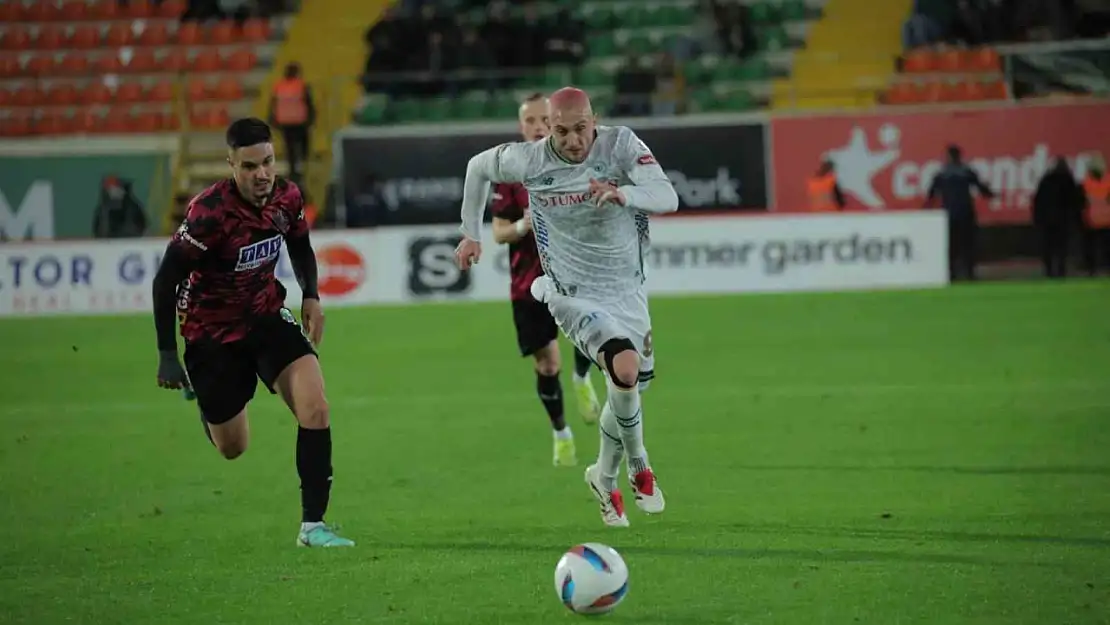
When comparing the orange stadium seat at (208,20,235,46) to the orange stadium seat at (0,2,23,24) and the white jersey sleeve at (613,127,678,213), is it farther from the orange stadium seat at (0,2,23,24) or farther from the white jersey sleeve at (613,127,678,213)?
the white jersey sleeve at (613,127,678,213)

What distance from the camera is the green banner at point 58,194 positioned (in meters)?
29.7

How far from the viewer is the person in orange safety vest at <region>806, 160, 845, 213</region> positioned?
27.9 meters

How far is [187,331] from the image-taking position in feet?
28.6

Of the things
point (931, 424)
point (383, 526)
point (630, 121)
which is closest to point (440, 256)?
point (630, 121)

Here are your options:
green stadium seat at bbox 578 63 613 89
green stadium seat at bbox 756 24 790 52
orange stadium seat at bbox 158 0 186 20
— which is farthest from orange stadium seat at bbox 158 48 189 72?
green stadium seat at bbox 756 24 790 52

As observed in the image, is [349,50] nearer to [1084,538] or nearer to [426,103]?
[426,103]

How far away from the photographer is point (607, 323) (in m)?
8.72

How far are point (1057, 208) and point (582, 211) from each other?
19.5 metres

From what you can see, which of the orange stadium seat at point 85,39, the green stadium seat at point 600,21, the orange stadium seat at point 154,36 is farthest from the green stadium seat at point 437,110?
the orange stadium seat at point 85,39

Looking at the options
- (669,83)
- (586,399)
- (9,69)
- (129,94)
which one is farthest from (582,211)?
(9,69)

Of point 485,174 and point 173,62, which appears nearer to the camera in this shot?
point 485,174

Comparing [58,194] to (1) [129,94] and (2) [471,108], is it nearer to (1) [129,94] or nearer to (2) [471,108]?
(1) [129,94]

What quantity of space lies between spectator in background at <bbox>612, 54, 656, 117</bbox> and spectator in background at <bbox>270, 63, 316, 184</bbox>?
17.2ft

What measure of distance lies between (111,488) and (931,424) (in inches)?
234
